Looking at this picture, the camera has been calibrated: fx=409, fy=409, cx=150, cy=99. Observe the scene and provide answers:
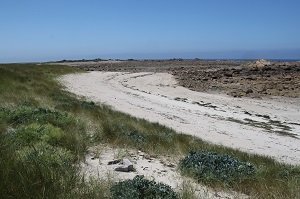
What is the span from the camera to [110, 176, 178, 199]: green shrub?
4.99 metres

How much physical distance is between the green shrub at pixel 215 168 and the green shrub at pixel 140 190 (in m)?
1.42

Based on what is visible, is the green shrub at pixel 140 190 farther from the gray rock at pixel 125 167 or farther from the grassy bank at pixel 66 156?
the gray rock at pixel 125 167

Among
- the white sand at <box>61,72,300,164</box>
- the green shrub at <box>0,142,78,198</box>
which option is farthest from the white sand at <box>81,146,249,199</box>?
the white sand at <box>61,72,300,164</box>

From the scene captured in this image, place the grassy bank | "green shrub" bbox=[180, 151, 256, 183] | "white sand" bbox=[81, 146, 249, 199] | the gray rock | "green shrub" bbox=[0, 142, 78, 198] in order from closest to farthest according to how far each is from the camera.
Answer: "green shrub" bbox=[0, 142, 78, 198], the grassy bank, "white sand" bbox=[81, 146, 249, 199], "green shrub" bbox=[180, 151, 256, 183], the gray rock

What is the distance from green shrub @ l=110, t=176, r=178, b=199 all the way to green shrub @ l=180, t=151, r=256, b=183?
1.42m

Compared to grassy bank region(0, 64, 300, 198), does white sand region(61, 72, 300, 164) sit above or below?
below

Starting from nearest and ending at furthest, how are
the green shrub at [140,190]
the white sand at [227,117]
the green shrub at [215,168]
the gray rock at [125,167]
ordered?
1. the green shrub at [140,190]
2. the green shrub at [215,168]
3. the gray rock at [125,167]
4. the white sand at [227,117]

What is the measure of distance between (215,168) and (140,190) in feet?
7.05

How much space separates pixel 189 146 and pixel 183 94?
19.2 metres

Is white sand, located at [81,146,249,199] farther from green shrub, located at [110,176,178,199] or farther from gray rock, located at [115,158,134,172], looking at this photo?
green shrub, located at [110,176,178,199]

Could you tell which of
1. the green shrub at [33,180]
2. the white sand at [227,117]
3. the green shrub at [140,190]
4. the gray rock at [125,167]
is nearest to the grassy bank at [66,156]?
the green shrub at [33,180]

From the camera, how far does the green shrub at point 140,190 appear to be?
197 inches

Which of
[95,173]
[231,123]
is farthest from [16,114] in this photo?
[231,123]

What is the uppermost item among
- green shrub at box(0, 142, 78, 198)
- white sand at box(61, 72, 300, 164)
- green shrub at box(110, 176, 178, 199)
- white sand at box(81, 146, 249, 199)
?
green shrub at box(0, 142, 78, 198)
